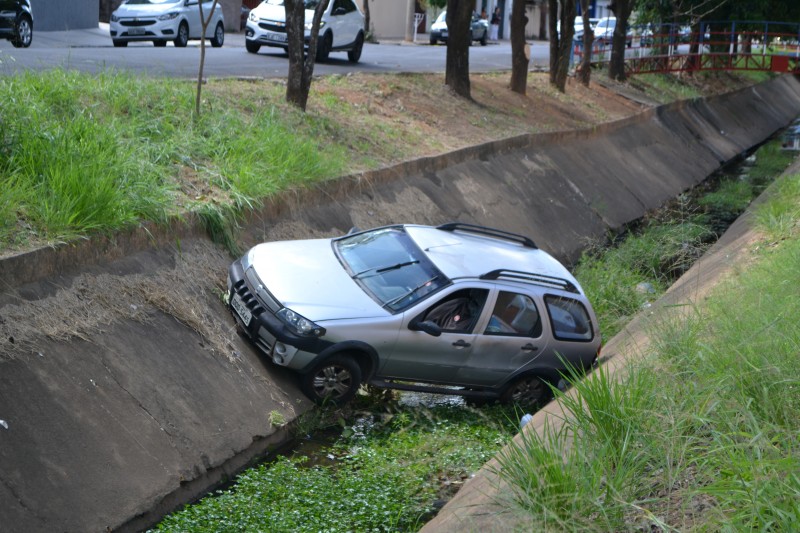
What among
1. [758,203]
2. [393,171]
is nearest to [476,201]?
[393,171]

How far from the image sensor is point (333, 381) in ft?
30.7

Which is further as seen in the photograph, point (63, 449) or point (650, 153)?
point (650, 153)

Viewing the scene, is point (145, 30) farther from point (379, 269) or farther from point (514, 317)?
point (514, 317)

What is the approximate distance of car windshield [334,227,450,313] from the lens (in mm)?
9711

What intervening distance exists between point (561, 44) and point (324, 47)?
6.64 meters

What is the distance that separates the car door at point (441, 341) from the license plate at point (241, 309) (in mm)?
1357

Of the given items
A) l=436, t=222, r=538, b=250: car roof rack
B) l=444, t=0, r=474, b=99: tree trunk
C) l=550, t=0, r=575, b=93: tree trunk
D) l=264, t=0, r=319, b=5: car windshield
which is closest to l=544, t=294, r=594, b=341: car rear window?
l=436, t=222, r=538, b=250: car roof rack

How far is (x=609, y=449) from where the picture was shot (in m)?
5.93

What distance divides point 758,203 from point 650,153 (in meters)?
9.07

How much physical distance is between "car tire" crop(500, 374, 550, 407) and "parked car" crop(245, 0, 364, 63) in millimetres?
16812

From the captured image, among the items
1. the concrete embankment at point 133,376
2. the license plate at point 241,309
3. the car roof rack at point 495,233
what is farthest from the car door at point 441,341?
the car roof rack at point 495,233

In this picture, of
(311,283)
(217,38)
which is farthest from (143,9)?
(311,283)

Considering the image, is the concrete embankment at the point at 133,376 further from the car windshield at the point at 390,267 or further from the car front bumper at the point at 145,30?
the car front bumper at the point at 145,30

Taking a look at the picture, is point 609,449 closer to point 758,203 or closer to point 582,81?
point 758,203
